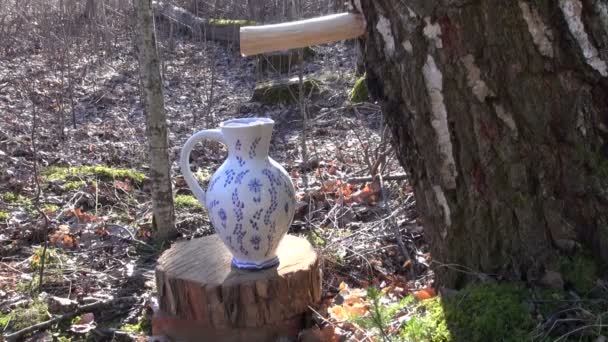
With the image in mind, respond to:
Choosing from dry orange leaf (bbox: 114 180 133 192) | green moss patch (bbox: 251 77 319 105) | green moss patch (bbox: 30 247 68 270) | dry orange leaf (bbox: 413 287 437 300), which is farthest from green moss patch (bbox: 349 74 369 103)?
dry orange leaf (bbox: 413 287 437 300)

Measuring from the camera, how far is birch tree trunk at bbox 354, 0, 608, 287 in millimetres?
1710

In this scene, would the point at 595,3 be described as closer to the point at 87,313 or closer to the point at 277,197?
the point at 277,197

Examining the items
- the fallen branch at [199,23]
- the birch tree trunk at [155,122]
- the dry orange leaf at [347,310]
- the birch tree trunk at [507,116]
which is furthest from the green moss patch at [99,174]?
the fallen branch at [199,23]

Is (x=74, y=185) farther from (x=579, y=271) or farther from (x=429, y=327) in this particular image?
(x=579, y=271)

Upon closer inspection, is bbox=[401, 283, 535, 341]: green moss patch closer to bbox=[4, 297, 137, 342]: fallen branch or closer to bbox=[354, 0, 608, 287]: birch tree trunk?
bbox=[354, 0, 608, 287]: birch tree trunk

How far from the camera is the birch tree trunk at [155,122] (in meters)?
3.82

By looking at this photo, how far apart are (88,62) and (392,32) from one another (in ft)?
24.8

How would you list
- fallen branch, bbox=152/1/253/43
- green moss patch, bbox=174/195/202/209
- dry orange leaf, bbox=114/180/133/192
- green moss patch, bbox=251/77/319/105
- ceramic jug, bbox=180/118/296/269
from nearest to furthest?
ceramic jug, bbox=180/118/296/269
green moss patch, bbox=174/195/202/209
dry orange leaf, bbox=114/180/133/192
green moss patch, bbox=251/77/319/105
fallen branch, bbox=152/1/253/43

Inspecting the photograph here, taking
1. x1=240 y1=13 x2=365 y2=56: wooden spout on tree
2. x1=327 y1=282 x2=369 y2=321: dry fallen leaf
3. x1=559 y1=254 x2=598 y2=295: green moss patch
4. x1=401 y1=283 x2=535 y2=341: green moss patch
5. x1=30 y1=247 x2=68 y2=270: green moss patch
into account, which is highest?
x1=240 y1=13 x2=365 y2=56: wooden spout on tree

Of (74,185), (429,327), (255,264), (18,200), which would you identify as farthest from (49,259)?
(429,327)

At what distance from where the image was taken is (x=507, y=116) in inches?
69.9

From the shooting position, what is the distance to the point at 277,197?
259cm

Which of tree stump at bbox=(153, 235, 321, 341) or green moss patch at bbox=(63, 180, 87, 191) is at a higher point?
green moss patch at bbox=(63, 180, 87, 191)

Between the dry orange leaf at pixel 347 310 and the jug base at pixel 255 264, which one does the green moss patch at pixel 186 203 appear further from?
the dry orange leaf at pixel 347 310
